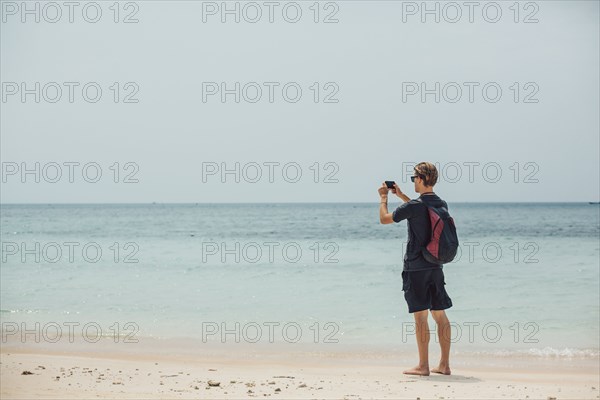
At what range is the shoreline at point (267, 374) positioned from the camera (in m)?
5.39

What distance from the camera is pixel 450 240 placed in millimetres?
5547

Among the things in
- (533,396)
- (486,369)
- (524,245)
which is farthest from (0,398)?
(524,245)

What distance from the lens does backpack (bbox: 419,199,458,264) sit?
18.1ft

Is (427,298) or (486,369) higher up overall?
(427,298)

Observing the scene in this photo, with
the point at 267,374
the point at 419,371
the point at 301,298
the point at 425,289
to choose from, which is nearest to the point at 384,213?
the point at 425,289

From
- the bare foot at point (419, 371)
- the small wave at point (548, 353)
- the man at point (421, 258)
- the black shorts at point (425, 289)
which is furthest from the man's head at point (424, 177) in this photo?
the small wave at point (548, 353)

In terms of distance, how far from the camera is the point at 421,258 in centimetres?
569

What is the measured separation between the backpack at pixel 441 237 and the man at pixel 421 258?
0.04 m

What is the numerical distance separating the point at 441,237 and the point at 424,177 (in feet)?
1.46

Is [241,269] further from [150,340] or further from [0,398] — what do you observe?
[0,398]

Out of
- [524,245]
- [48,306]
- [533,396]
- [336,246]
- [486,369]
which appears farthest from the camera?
[524,245]

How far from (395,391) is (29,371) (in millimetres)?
2763

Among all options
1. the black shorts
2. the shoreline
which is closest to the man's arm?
the black shorts

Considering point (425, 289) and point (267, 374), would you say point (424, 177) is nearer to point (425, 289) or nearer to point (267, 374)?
point (425, 289)
